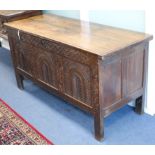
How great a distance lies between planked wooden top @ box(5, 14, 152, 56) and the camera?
192 cm

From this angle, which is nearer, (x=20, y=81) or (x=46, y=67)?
(x=46, y=67)

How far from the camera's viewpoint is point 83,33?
88.4 inches

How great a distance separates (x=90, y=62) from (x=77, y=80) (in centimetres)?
28

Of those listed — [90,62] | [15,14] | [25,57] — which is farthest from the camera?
[15,14]

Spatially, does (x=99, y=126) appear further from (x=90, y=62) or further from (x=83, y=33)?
(x=83, y=33)

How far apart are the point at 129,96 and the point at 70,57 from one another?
593 millimetres

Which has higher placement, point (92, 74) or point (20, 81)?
point (92, 74)

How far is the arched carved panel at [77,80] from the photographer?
1985 mm

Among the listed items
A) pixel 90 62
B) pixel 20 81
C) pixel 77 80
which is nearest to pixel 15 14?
pixel 20 81

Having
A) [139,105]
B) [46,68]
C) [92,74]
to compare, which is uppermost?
[92,74]

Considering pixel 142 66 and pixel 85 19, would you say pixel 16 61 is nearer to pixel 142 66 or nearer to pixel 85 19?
pixel 85 19

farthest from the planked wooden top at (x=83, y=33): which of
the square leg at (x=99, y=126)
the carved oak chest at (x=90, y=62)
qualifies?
the square leg at (x=99, y=126)

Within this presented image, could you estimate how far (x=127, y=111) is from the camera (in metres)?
2.47

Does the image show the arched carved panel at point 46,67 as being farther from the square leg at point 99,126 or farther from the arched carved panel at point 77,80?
the square leg at point 99,126
